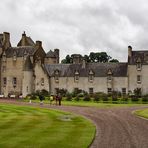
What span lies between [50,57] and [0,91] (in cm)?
1601

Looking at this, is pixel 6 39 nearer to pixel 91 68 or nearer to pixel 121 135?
pixel 91 68

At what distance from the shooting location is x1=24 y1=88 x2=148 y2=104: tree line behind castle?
2800 inches

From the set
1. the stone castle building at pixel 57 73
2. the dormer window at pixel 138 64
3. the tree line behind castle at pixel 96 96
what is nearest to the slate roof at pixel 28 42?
the stone castle building at pixel 57 73

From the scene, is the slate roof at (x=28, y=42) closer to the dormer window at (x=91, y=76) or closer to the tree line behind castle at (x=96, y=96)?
the tree line behind castle at (x=96, y=96)

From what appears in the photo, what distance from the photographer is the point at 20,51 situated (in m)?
97.3

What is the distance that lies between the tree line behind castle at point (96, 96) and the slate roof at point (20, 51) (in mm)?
11957

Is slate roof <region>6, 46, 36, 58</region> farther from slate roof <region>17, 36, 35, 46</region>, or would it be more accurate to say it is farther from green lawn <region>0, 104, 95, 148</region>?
green lawn <region>0, 104, 95, 148</region>

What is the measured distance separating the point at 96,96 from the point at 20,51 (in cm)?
3113

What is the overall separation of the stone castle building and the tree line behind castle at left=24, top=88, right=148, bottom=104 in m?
2.53

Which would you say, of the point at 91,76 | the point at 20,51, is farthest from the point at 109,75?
the point at 20,51

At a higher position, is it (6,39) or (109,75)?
(6,39)

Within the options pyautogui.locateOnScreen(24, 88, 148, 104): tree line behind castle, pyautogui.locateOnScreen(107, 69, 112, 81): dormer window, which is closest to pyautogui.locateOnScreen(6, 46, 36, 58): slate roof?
pyautogui.locateOnScreen(24, 88, 148, 104): tree line behind castle

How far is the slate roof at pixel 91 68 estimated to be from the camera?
8888 cm

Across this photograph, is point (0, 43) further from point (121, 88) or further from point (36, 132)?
point (36, 132)
